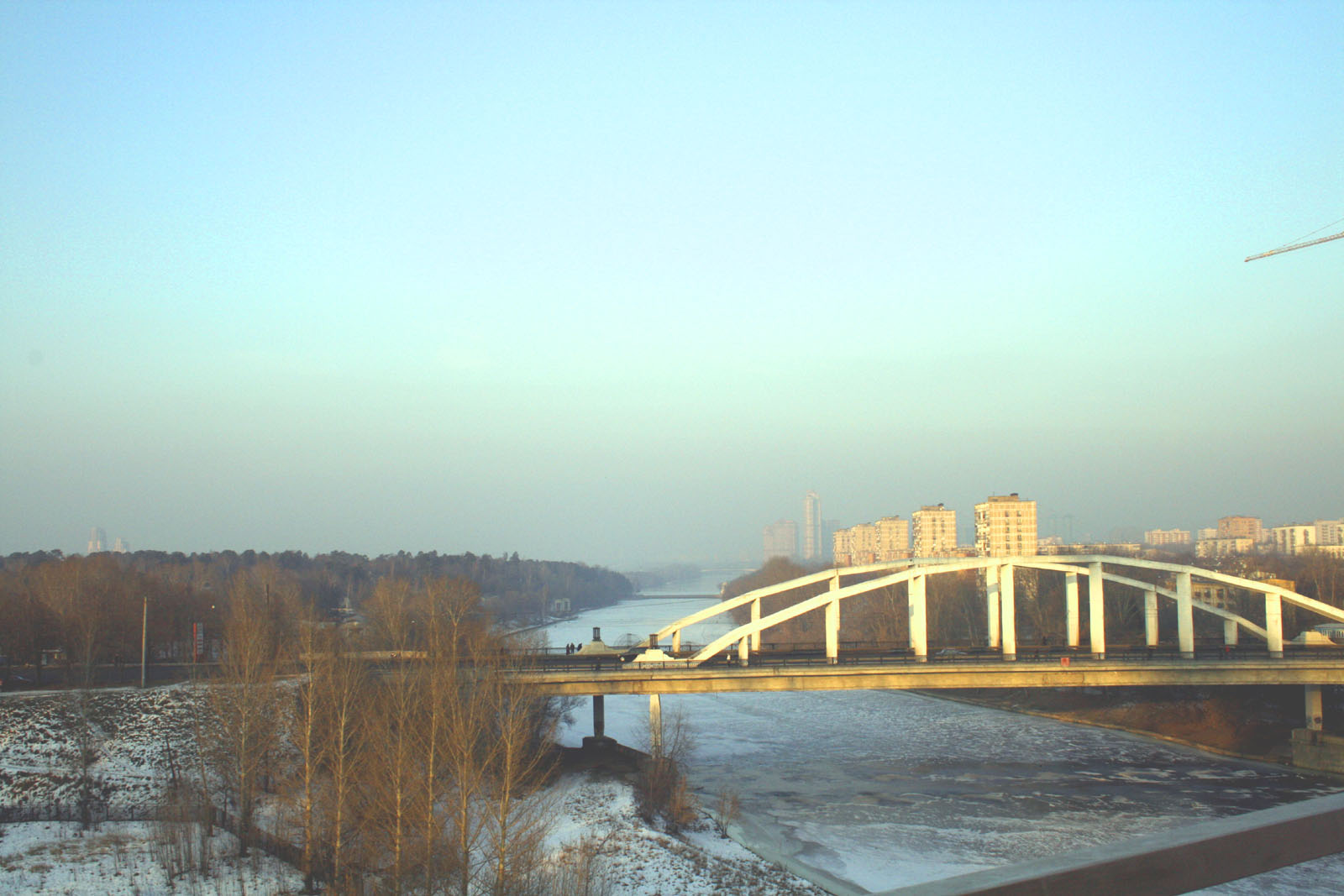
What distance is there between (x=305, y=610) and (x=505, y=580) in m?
107

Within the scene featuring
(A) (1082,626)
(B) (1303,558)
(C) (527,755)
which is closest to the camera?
(C) (527,755)

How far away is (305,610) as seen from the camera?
4650 centimetres

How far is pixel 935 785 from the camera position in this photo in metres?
34.3

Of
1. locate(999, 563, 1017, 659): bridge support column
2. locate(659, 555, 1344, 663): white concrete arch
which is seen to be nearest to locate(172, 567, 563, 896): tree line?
locate(659, 555, 1344, 663): white concrete arch

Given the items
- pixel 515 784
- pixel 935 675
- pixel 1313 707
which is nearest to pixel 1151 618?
pixel 1313 707

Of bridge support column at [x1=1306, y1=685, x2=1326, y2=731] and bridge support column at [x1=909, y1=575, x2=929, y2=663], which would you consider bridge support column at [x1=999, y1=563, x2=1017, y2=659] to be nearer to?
bridge support column at [x1=909, y1=575, x2=929, y2=663]

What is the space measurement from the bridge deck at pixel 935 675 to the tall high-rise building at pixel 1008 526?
118 meters

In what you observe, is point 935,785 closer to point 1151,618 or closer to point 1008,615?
point 1008,615

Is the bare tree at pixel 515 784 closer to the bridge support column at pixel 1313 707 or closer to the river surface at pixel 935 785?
the river surface at pixel 935 785

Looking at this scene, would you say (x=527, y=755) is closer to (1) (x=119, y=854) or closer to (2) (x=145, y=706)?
(1) (x=119, y=854)

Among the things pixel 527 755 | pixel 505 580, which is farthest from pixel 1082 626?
pixel 505 580

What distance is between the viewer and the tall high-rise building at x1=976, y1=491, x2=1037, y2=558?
514ft

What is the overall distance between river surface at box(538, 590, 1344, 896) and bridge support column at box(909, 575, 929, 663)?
418 centimetres

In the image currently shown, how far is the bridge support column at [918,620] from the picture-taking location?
42.0 metres
